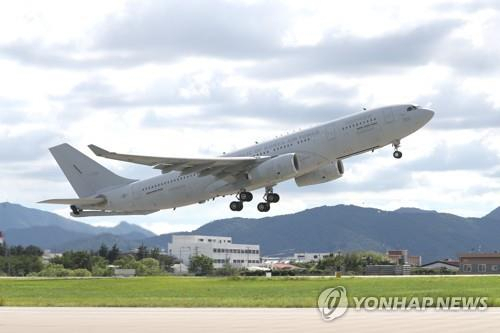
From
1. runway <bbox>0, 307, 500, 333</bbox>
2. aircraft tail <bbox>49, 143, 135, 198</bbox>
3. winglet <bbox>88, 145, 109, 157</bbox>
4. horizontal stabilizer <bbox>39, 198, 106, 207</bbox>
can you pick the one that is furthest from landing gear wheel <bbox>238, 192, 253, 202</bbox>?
runway <bbox>0, 307, 500, 333</bbox>

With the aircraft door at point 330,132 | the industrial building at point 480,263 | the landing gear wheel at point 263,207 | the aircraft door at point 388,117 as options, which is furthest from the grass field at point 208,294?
the industrial building at point 480,263

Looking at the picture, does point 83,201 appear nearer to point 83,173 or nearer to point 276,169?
point 83,173

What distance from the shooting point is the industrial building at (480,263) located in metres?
174

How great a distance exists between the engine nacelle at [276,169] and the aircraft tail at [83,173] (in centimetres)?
1388

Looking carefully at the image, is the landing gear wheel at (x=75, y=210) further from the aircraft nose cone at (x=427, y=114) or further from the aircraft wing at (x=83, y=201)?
the aircraft nose cone at (x=427, y=114)

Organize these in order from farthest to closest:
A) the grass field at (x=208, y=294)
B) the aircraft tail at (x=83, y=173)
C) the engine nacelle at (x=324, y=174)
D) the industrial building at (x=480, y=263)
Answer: the industrial building at (x=480, y=263), the aircraft tail at (x=83, y=173), the engine nacelle at (x=324, y=174), the grass field at (x=208, y=294)

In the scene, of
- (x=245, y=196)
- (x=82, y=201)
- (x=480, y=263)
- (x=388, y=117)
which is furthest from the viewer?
(x=480, y=263)

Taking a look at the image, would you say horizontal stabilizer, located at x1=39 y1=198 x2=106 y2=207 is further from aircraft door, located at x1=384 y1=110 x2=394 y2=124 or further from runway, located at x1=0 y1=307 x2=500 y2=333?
runway, located at x1=0 y1=307 x2=500 y2=333

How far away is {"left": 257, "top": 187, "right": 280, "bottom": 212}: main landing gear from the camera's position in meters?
70.2

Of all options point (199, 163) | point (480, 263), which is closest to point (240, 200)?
point (199, 163)

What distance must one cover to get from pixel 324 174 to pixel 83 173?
21677 millimetres

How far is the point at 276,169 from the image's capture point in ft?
215

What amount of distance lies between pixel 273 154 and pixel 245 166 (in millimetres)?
2157

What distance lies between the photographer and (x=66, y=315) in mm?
41188
